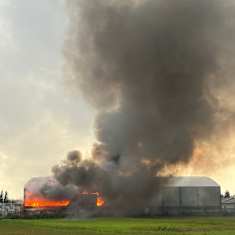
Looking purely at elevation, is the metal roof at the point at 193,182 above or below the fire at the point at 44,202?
above

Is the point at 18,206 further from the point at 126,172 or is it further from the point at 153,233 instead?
the point at 153,233

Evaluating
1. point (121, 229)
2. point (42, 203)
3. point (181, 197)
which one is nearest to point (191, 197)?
point (181, 197)

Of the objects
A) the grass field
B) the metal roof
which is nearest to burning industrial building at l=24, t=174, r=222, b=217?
the metal roof

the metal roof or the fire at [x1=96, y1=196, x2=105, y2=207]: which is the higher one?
the metal roof

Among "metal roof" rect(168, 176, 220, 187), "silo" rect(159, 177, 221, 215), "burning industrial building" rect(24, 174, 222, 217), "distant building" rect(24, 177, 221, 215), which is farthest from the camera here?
"metal roof" rect(168, 176, 220, 187)

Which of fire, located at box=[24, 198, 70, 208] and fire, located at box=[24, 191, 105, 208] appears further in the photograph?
fire, located at box=[24, 198, 70, 208]

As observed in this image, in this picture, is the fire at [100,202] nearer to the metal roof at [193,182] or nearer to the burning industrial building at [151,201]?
the burning industrial building at [151,201]

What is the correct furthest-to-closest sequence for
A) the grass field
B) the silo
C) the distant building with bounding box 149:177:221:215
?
the silo, the distant building with bounding box 149:177:221:215, the grass field

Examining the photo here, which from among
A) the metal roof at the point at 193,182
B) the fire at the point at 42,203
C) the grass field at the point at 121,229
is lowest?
the grass field at the point at 121,229

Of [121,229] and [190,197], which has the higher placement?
[190,197]

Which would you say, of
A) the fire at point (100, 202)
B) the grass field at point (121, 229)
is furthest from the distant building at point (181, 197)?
the grass field at point (121, 229)

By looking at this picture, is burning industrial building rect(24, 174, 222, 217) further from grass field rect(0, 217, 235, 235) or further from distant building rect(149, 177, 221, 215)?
grass field rect(0, 217, 235, 235)

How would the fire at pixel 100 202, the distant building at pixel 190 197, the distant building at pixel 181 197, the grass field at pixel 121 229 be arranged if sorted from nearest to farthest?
1. the grass field at pixel 121 229
2. the fire at pixel 100 202
3. the distant building at pixel 181 197
4. the distant building at pixel 190 197

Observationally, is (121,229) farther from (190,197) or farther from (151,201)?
(190,197)
